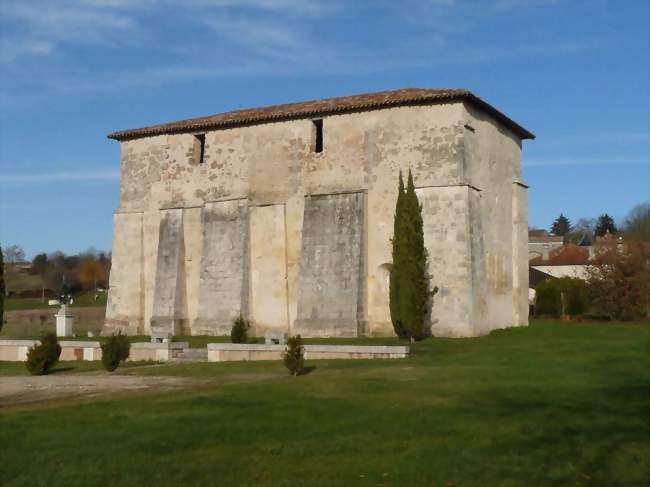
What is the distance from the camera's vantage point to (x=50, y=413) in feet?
35.8

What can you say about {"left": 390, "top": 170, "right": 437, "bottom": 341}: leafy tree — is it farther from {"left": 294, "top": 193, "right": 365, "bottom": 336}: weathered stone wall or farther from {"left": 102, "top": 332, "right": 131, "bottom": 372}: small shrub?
{"left": 102, "top": 332, "right": 131, "bottom": 372}: small shrub

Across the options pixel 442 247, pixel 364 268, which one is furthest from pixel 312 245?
pixel 442 247

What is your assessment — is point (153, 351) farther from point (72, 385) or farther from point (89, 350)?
point (72, 385)

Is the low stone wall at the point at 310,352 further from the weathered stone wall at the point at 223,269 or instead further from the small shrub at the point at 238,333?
the weathered stone wall at the point at 223,269

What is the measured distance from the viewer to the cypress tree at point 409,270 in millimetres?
22953

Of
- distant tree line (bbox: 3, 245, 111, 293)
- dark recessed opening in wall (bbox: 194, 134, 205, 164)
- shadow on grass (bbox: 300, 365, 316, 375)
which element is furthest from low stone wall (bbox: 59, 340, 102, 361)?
distant tree line (bbox: 3, 245, 111, 293)

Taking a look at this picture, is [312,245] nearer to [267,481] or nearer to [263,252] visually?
[263,252]

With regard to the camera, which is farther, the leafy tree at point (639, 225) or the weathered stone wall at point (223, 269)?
the leafy tree at point (639, 225)

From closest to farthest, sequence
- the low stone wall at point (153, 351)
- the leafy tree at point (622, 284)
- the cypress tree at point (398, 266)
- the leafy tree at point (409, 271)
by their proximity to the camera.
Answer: the low stone wall at point (153, 351)
the leafy tree at point (409, 271)
the cypress tree at point (398, 266)
the leafy tree at point (622, 284)

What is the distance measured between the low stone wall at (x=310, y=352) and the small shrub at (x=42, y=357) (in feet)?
12.9

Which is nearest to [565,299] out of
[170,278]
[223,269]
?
[223,269]

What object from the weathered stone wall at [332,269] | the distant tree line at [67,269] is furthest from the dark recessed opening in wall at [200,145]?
the distant tree line at [67,269]

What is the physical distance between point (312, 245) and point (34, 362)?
413 inches

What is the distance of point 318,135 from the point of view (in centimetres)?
2750
